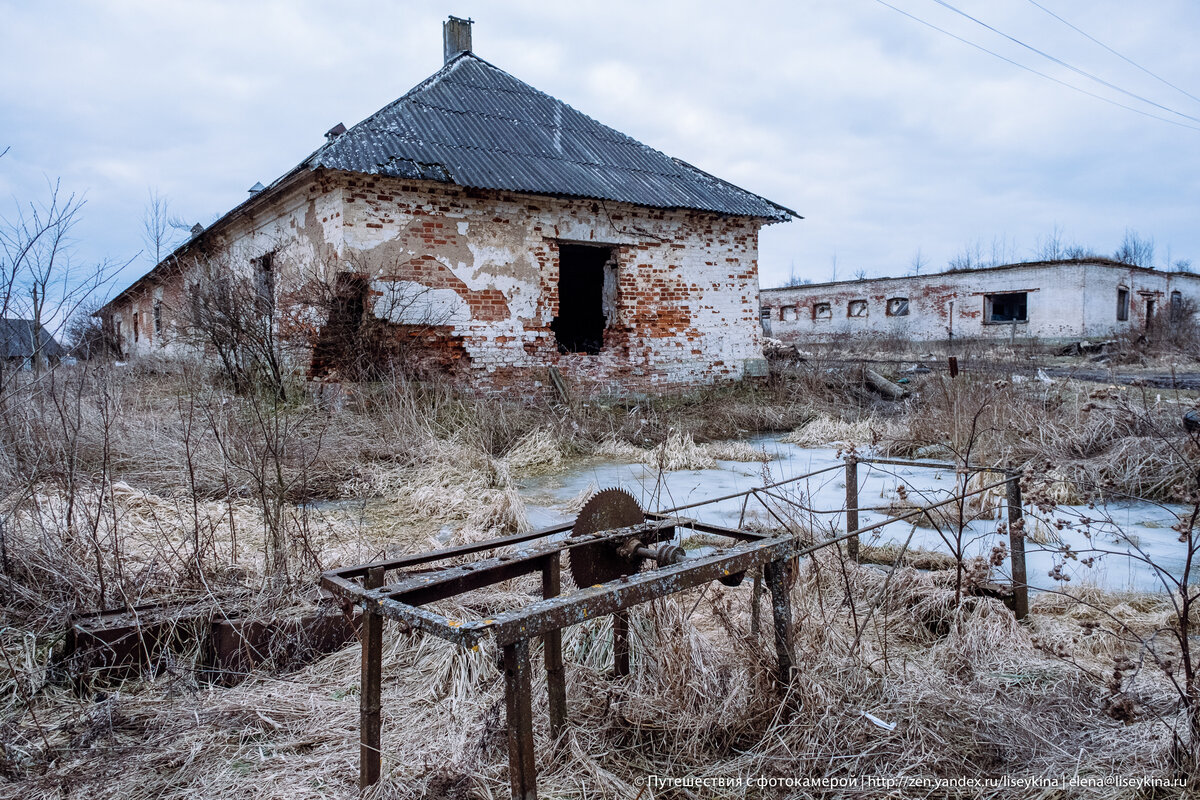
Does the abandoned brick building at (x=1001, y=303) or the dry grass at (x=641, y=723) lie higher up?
the abandoned brick building at (x=1001, y=303)

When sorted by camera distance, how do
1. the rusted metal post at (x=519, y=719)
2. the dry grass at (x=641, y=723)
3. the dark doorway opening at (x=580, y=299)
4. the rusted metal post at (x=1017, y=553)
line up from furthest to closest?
the dark doorway opening at (x=580, y=299)
the rusted metal post at (x=1017, y=553)
the dry grass at (x=641, y=723)
the rusted metal post at (x=519, y=719)

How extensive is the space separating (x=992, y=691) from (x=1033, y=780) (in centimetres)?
58

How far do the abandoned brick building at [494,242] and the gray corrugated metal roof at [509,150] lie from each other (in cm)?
4

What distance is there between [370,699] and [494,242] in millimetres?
8642

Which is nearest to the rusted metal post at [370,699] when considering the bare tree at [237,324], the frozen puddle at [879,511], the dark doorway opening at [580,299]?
the frozen puddle at [879,511]

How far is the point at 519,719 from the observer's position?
1.72m

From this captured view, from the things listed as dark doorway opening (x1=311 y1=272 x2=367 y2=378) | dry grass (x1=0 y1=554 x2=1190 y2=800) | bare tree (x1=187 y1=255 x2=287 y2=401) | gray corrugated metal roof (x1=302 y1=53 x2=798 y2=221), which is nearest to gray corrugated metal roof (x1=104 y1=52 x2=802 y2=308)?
gray corrugated metal roof (x1=302 y1=53 x2=798 y2=221)

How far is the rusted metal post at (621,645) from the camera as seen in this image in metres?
2.80

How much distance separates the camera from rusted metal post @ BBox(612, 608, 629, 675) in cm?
280

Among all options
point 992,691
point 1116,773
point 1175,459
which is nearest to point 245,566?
point 992,691

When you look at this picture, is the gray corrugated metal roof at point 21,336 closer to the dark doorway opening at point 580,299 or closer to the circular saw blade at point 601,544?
the circular saw blade at point 601,544

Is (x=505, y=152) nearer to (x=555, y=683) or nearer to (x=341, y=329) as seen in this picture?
(x=341, y=329)

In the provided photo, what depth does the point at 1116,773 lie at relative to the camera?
7.06 ft

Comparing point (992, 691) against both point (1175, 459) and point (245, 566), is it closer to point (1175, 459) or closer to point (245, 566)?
point (245, 566)
